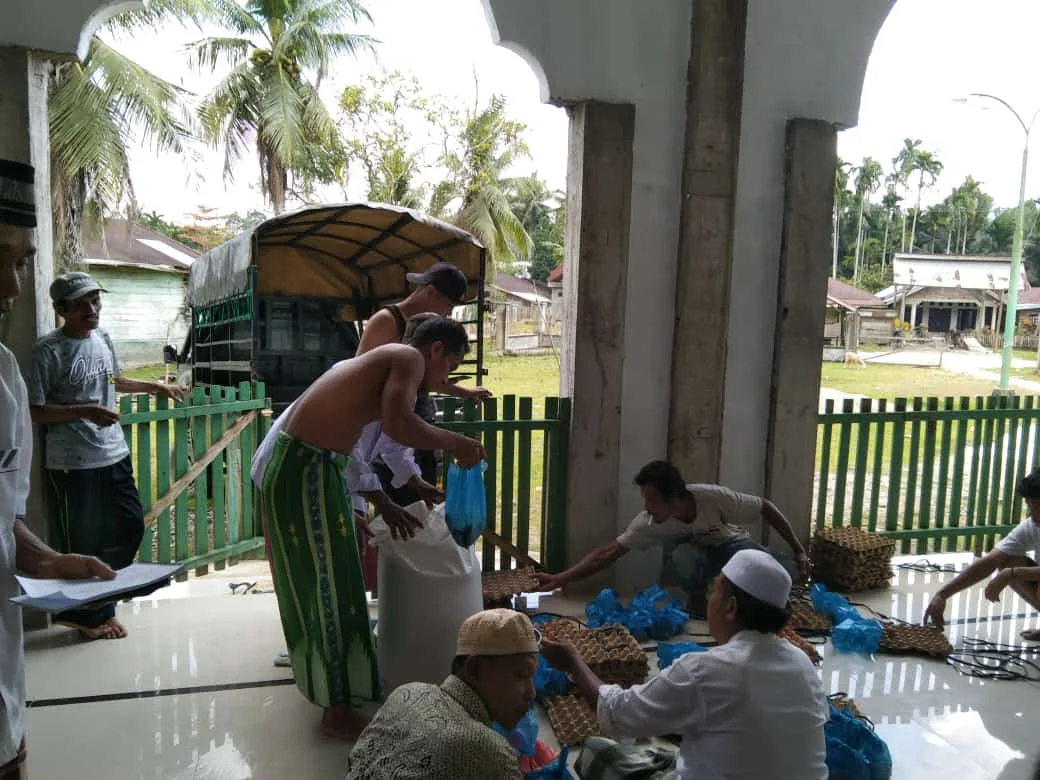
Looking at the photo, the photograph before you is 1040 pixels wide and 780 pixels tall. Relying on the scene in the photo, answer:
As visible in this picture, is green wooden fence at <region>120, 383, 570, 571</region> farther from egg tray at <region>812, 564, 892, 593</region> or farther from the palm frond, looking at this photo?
the palm frond

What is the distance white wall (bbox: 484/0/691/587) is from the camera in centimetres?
441

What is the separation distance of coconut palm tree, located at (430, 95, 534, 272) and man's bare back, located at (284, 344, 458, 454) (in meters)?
18.2

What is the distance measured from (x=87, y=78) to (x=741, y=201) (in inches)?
484

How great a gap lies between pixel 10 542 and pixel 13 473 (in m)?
0.15

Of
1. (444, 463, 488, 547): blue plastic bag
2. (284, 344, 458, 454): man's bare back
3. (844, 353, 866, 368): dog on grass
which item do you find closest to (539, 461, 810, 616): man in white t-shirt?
(444, 463, 488, 547): blue plastic bag

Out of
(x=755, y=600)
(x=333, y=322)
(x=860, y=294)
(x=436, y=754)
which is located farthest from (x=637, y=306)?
(x=860, y=294)

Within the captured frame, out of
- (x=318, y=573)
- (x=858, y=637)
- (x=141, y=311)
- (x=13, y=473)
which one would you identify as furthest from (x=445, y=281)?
(x=141, y=311)

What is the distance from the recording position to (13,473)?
1553 millimetres

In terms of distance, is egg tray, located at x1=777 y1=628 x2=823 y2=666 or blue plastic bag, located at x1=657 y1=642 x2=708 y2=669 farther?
egg tray, located at x1=777 y1=628 x2=823 y2=666

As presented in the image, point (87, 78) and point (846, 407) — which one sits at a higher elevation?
point (87, 78)

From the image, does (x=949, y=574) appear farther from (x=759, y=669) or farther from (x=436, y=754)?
(x=436, y=754)

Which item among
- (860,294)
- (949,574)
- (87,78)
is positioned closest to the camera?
(949,574)

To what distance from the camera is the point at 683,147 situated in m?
4.65

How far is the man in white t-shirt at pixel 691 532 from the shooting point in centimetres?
400
